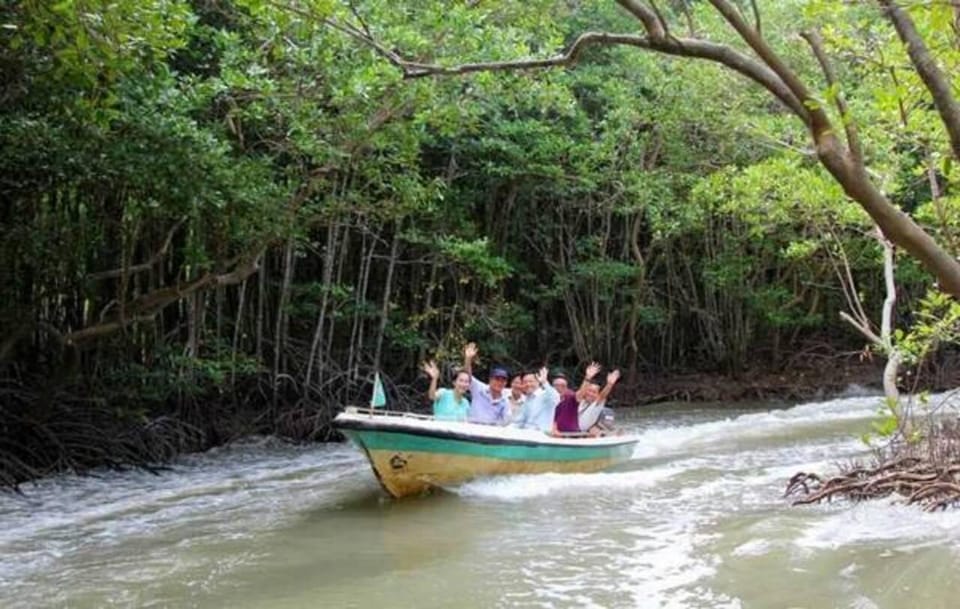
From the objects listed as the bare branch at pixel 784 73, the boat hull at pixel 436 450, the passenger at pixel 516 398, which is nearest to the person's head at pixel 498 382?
the passenger at pixel 516 398

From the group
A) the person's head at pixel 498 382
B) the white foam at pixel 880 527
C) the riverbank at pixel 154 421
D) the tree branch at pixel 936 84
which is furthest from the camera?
the person's head at pixel 498 382

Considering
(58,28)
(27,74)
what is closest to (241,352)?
(27,74)

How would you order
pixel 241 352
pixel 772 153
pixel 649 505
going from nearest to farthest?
1. pixel 649 505
2. pixel 241 352
3. pixel 772 153

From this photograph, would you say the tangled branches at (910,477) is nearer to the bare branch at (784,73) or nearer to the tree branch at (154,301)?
the bare branch at (784,73)

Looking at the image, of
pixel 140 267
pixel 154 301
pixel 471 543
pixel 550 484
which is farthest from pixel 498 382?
pixel 140 267

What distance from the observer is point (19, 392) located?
9.57 m

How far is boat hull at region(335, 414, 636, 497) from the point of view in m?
8.28

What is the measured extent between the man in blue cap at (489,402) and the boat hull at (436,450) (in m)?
0.71

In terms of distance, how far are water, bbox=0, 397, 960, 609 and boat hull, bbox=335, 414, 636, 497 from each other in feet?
0.53

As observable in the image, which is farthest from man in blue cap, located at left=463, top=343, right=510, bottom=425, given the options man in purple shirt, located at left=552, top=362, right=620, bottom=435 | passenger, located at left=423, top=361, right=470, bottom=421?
man in purple shirt, located at left=552, top=362, right=620, bottom=435

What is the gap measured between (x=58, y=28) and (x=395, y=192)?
5.62m

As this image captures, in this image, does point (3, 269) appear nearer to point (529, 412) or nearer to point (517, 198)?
point (529, 412)

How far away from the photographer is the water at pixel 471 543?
5520mm

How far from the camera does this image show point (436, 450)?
8500 millimetres
